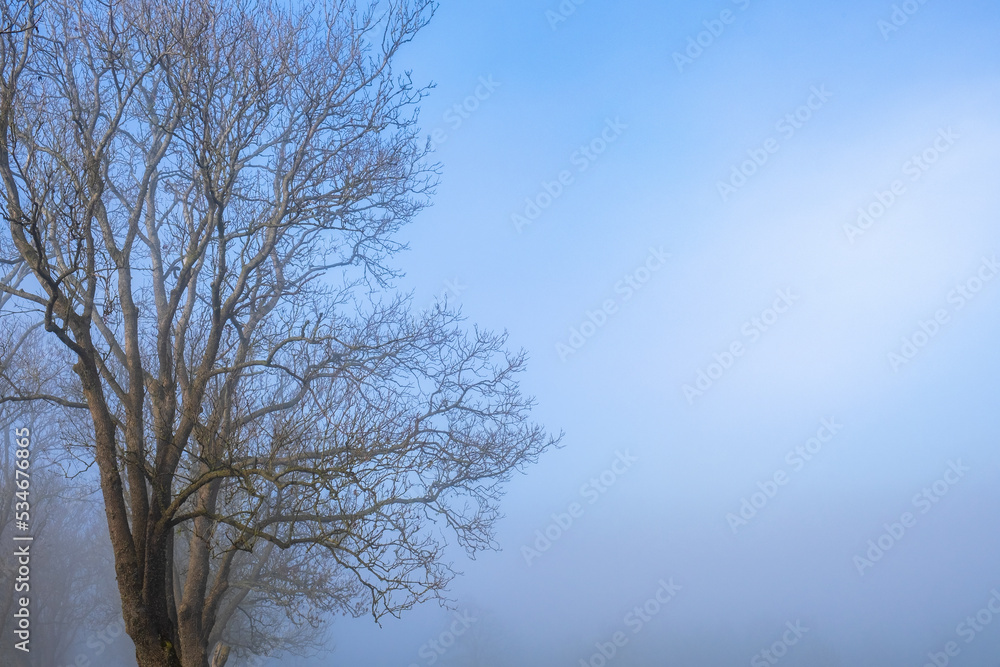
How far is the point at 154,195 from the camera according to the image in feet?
31.0

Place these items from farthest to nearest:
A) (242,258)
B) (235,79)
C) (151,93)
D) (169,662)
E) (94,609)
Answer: (94,609)
(151,93)
(242,258)
(235,79)
(169,662)

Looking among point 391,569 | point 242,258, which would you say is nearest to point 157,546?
point 391,569

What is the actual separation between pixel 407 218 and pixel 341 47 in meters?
2.00

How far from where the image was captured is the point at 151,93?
28.3ft

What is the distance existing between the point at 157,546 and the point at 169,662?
3.16 ft

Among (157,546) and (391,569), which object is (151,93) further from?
(391,569)

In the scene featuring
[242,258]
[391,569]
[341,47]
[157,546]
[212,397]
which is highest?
[341,47]

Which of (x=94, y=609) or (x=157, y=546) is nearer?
(x=157, y=546)

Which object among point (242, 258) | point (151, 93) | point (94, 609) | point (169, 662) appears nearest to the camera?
point (169, 662)

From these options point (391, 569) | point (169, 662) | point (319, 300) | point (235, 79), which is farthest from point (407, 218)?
point (169, 662)

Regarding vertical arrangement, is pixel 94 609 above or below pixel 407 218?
above

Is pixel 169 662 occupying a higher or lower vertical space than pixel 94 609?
lower

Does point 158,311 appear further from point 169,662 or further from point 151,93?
point 169,662

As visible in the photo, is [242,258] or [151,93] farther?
[151,93]
